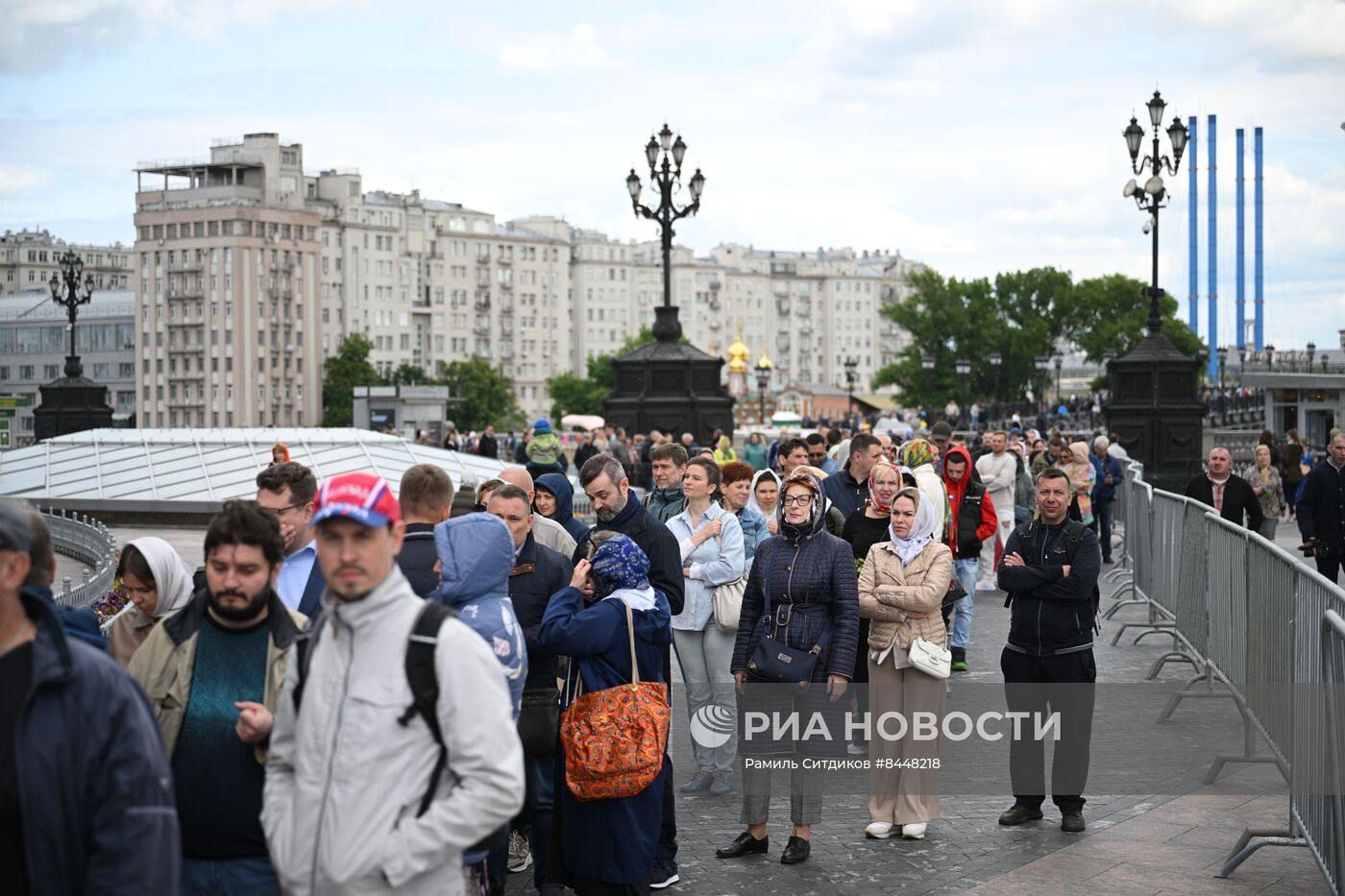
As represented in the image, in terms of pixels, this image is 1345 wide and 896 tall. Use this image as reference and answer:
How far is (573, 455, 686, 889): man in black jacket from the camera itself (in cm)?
746

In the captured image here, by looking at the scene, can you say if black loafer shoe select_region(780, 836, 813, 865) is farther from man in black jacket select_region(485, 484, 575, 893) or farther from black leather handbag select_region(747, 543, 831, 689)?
man in black jacket select_region(485, 484, 575, 893)

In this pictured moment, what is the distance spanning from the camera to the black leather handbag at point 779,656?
7809mm

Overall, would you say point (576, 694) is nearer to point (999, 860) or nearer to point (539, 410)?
point (999, 860)

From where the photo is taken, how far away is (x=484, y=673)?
4035mm

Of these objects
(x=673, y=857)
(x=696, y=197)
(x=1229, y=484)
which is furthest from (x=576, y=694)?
(x=696, y=197)

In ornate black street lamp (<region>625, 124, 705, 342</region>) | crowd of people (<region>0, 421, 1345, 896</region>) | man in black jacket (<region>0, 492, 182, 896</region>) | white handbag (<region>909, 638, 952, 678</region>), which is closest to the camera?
man in black jacket (<region>0, 492, 182, 896</region>)

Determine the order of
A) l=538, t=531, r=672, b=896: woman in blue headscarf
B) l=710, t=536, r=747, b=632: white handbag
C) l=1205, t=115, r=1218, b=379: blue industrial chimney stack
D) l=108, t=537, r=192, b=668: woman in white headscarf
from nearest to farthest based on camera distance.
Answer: l=108, t=537, r=192, b=668: woman in white headscarf
l=538, t=531, r=672, b=896: woman in blue headscarf
l=710, t=536, r=747, b=632: white handbag
l=1205, t=115, r=1218, b=379: blue industrial chimney stack

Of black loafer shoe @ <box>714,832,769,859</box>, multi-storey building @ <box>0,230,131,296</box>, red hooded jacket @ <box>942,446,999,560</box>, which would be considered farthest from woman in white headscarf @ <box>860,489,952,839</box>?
multi-storey building @ <box>0,230,131,296</box>

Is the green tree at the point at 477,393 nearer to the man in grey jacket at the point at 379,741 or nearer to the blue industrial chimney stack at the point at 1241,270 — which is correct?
the blue industrial chimney stack at the point at 1241,270

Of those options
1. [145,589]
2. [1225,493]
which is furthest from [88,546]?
[145,589]

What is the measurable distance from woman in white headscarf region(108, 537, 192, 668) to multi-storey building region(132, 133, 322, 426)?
13664 cm

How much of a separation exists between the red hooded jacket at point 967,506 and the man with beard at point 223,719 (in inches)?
370

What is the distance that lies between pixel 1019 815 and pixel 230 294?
138 meters

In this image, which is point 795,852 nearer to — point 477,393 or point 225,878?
point 225,878
